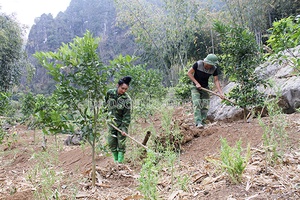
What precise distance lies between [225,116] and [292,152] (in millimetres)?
3282

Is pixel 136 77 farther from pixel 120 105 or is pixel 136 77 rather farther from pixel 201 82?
pixel 120 105

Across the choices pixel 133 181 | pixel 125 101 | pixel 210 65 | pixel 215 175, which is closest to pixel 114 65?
pixel 125 101

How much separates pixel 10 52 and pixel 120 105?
1122cm

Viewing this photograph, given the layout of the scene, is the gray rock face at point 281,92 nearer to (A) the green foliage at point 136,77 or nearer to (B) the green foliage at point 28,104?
(A) the green foliage at point 136,77

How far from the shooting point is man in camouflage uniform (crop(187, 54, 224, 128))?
4828 millimetres

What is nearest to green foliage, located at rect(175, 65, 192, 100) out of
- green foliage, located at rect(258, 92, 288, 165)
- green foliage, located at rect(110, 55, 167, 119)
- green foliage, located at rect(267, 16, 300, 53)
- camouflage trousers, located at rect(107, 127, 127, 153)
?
green foliage, located at rect(110, 55, 167, 119)

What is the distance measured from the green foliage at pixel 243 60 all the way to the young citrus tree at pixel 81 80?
105 inches

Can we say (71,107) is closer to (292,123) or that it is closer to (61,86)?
(61,86)

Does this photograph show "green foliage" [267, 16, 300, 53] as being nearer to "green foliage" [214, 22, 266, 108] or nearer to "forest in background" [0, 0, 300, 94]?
"green foliage" [214, 22, 266, 108]

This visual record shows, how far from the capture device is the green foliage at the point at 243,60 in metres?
4.39

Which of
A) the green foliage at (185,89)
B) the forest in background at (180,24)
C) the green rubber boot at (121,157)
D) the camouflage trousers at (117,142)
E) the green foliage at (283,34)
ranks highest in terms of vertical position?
the forest in background at (180,24)

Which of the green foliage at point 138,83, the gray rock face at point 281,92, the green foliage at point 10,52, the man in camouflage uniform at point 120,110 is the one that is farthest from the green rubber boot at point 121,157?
the green foliage at point 10,52

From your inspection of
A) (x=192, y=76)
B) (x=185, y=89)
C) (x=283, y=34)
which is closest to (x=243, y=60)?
(x=192, y=76)

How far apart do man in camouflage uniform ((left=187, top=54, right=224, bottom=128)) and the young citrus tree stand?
2390mm
